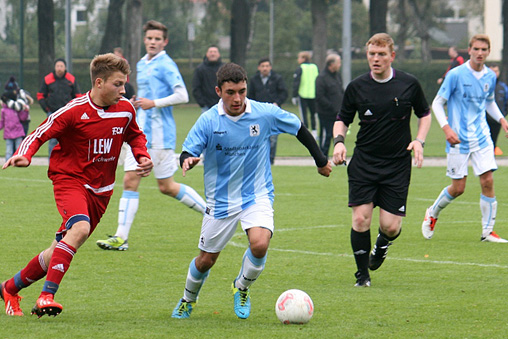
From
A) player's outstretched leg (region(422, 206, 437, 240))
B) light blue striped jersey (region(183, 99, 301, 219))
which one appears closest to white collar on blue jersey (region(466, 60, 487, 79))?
player's outstretched leg (region(422, 206, 437, 240))

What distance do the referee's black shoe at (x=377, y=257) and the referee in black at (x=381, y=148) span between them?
1.09ft

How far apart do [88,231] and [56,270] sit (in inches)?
13.9

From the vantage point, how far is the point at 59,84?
19.4 m

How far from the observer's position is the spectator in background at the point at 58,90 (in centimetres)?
1919

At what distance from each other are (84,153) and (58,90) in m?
13.2

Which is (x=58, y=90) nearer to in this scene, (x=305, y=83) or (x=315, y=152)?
(x=305, y=83)

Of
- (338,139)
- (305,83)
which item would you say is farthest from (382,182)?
(305,83)

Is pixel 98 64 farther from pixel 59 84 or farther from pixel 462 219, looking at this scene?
pixel 59 84

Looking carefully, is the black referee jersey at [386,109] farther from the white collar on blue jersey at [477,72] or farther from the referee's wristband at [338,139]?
the white collar on blue jersey at [477,72]

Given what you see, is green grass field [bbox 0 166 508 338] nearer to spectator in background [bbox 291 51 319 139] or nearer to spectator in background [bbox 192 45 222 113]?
spectator in background [bbox 192 45 222 113]

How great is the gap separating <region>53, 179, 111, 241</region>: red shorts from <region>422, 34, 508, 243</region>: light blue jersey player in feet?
15.5

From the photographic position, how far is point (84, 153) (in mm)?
6488

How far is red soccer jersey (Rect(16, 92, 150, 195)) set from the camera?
641 cm

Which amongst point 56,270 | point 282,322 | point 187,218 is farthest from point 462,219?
point 56,270
